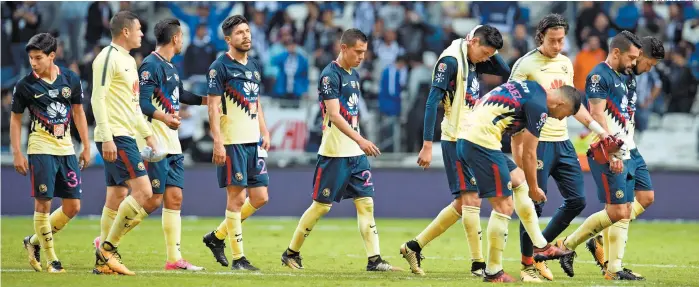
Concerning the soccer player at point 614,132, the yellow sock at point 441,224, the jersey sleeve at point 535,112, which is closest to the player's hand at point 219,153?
the yellow sock at point 441,224

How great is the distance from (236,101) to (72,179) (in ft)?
5.76

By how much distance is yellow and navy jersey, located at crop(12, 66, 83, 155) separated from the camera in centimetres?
1018

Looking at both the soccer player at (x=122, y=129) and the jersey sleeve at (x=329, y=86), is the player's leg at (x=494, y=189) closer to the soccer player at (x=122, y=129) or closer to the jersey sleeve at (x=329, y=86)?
the jersey sleeve at (x=329, y=86)

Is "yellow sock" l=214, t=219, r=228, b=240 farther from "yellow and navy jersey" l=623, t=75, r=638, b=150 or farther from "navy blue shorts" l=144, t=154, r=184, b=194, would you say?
"yellow and navy jersey" l=623, t=75, r=638, b=150

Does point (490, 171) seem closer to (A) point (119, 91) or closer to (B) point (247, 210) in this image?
(B) point (247, 210)

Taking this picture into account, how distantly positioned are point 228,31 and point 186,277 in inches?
98.4

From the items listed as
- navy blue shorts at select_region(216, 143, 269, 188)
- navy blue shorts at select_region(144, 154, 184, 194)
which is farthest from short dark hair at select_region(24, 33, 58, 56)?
navy blue shorts at select_region(216, 143, 269, 188)

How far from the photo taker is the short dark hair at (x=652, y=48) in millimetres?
10320

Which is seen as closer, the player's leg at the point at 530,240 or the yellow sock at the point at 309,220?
the player's leg at the point at 530,240

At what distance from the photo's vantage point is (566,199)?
34.2 ft

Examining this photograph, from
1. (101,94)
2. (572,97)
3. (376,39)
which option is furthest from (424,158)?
(376,39)

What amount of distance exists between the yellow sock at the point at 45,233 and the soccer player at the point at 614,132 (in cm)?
483

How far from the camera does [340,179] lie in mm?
10758

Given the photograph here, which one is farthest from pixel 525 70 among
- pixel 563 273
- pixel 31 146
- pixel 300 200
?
pixel 300 200
